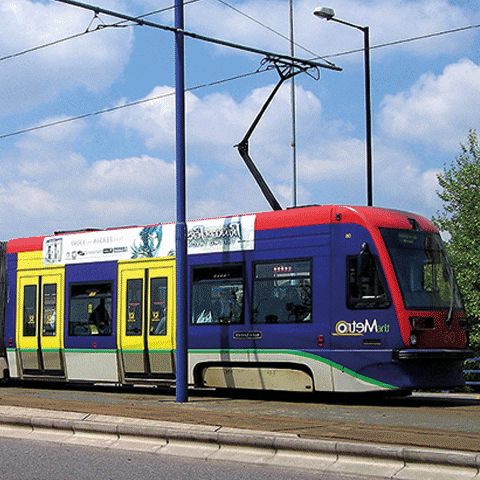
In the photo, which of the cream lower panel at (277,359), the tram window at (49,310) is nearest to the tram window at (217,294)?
the cream lower panel at (277,359)

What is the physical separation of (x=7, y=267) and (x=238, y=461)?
493 inches

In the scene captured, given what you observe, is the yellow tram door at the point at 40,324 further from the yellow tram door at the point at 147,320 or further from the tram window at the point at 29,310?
the yellow tram door at the point at 147,320

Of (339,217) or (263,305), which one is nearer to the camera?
(339,217)

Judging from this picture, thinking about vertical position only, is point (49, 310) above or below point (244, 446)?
above

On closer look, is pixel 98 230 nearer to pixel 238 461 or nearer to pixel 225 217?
pixel 225 217

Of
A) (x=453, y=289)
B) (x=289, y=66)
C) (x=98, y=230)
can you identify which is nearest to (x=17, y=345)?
(x=98, y=230)

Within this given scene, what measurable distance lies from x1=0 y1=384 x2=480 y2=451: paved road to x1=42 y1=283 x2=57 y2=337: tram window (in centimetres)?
134

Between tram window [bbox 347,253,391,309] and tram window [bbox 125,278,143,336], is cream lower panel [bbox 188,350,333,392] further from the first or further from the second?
tram window [bbox 125,278,143,336]

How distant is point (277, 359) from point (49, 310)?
598 centimetres

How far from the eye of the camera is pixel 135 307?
18.0 m

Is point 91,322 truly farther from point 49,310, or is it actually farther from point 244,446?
point 244,446

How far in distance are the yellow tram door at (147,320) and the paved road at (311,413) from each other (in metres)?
0.55

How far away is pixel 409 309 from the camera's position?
1463 centimetres

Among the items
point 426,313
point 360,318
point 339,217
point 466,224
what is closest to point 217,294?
point 339,217
